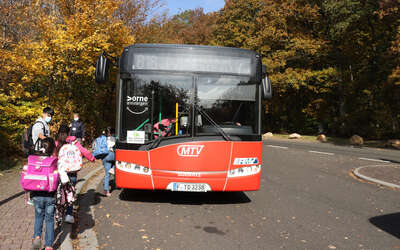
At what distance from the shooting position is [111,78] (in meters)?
20.2

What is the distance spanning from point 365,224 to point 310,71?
1201 inches

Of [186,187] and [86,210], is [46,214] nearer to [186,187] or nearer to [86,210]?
[86,210]

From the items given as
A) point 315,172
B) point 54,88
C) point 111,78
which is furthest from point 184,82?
point 111,78

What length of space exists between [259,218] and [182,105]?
8.60ft

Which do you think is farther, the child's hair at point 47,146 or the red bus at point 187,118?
the red bus at point 187,118

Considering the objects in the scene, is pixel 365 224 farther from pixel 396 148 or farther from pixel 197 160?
pixel 396 148

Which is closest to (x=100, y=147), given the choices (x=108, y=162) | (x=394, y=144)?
(x=108, y=162)

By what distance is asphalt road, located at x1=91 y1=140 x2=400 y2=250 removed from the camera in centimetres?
546

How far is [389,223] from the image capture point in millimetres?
6703

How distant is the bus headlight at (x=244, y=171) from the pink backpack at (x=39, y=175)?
12.2ft

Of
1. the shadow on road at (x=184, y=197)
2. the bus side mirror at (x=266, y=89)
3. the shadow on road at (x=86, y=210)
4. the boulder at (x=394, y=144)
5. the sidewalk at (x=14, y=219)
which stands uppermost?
the bus side mirror at (x=266, y=89)

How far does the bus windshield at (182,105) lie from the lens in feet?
24.5

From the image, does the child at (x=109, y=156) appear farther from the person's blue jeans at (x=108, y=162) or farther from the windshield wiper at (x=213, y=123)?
the windshield wiper at (x=213, y=123)

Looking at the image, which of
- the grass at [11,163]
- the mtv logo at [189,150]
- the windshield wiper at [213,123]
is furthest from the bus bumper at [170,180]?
the grass at [11,163]
